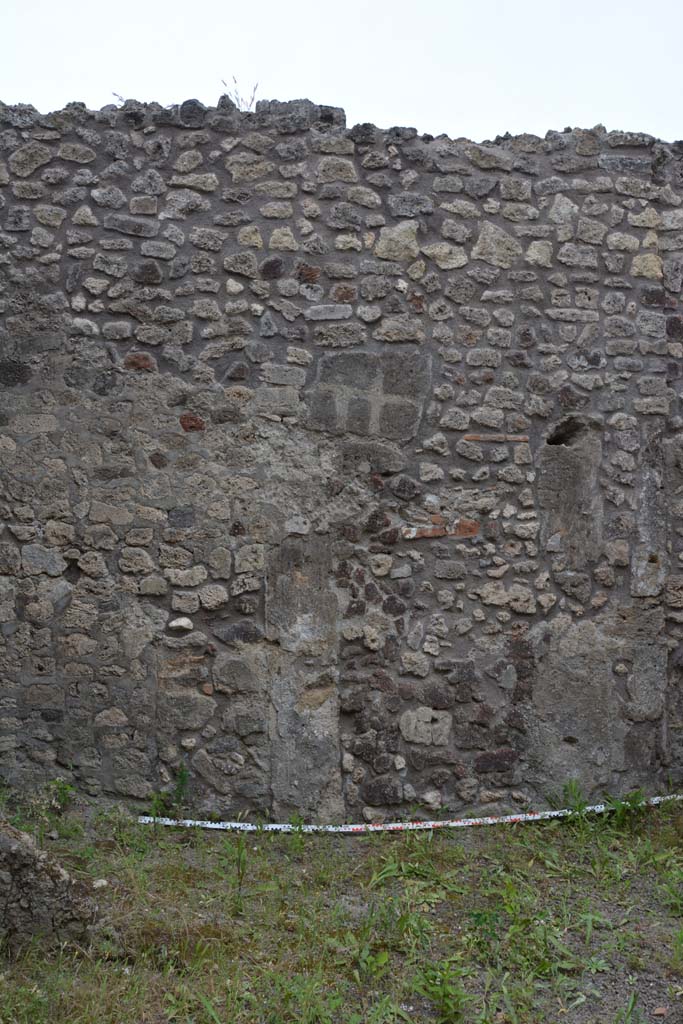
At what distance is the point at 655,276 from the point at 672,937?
9.91ft

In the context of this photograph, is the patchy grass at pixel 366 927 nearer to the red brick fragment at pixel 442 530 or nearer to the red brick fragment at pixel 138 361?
Result: the red brick fragment at pixel 442 530

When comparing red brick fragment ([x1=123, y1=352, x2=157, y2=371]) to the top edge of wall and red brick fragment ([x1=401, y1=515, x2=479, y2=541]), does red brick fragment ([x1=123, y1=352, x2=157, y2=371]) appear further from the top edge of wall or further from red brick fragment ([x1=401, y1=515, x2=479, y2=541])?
red brick fragment ([x1=401, y1=515, x2=479, y2=541])

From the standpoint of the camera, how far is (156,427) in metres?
4.49

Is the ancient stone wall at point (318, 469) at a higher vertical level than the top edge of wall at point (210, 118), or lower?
lower

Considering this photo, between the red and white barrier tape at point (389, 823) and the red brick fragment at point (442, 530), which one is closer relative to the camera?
the red and white barrier tape at point (389, 823)

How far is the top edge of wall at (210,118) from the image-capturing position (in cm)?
452

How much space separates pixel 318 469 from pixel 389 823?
1.65m

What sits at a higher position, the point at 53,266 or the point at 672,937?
the point at 53,266

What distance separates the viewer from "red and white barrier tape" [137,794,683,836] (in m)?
4.34

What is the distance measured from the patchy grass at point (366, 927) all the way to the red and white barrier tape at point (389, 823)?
0.05 metres

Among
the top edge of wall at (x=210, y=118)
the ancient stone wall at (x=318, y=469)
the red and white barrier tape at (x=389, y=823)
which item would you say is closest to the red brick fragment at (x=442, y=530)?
the ancient stone wall at (x=318, y=469)

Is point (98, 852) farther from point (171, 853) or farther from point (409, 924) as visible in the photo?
point (409, 924)

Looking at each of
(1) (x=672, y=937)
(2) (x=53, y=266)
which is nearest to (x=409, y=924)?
(1) (x=672, y=937)

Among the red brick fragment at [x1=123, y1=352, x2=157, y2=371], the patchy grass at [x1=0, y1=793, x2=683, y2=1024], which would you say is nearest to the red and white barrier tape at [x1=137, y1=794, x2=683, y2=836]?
Result: the patchy grass at [x1=0, y1=793, x2=683, y2=1024]
